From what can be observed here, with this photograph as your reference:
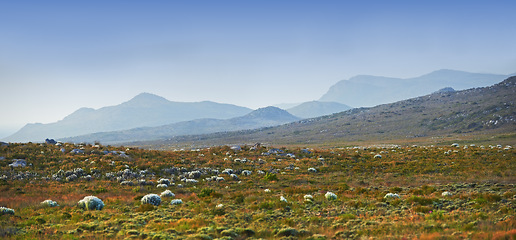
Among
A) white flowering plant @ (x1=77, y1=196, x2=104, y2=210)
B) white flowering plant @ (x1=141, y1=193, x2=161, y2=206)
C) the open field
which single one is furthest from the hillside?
white flowering plant @ (x1=77, y1=196, x2=104, y2=210)

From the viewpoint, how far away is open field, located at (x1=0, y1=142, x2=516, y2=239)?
432 inches

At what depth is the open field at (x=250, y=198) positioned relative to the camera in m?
11.0

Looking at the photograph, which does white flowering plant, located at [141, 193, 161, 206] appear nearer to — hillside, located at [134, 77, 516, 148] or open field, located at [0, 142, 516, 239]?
open field, located at [0, 142, 516, 239]

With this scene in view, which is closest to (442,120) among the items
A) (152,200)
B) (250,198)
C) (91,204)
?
(250,198)

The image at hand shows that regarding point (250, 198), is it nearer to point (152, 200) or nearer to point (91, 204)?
point (152, 200)

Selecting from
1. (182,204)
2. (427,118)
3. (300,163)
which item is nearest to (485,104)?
(427,118)

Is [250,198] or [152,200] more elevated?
[152,200]

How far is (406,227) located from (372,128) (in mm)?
158148

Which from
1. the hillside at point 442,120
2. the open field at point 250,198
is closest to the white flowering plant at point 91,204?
the open field at point 250,198

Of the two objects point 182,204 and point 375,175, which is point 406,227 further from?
point 375,175

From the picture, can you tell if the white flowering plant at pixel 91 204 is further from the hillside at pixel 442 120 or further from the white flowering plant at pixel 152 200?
the hillside at pixel 442 120

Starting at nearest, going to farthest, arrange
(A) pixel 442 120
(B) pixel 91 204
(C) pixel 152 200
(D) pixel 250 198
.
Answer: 1. (B) pixel 91 204
2. (C) pixel 152 200
3. (D) pixel 250 198
4. (A) pixel 442 120

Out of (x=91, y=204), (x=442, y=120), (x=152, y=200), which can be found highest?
(x=91, y=204)

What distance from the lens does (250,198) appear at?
17.8 m
